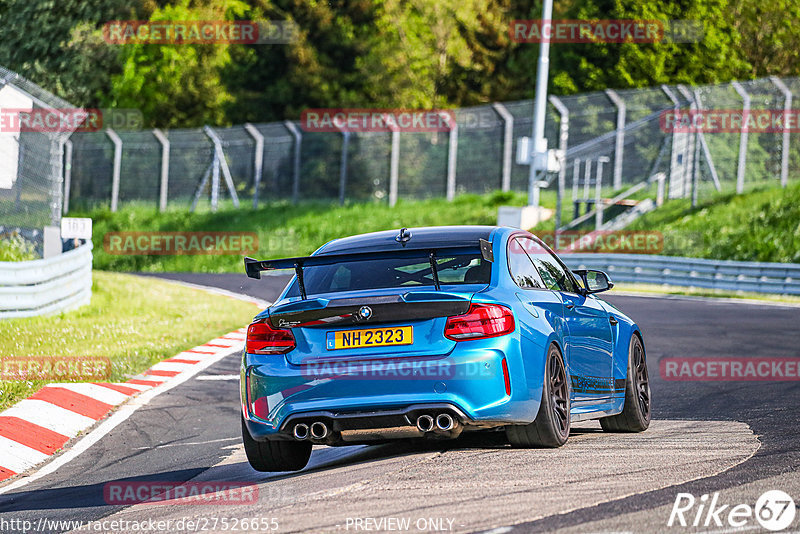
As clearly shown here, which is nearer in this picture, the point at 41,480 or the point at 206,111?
the point at 41,480

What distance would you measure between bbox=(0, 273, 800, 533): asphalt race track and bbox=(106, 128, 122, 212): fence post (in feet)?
98.9

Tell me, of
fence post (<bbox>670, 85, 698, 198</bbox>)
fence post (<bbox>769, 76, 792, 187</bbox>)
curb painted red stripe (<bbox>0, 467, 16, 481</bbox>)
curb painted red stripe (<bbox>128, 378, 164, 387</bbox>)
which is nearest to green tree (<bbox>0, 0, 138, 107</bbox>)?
fence post (<bbox>670, 85, 698, 198</bbox>)

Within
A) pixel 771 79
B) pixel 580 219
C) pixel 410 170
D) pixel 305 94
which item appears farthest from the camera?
pixel 305 94

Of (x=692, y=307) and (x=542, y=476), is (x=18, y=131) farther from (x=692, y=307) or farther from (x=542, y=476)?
(x=542, y=476)

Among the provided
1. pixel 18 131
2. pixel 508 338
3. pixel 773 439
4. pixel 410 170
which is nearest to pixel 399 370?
pixel 508 338

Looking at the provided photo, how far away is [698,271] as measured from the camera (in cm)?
2730

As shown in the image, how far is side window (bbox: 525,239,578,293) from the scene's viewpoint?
850 centimetres

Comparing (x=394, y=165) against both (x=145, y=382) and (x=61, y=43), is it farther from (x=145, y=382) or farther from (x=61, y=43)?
(x=145, y=382)

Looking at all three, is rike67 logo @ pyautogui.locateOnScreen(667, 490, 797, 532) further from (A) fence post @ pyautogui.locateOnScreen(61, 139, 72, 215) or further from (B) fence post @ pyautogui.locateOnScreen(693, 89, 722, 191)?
(A) fence post @ pyautogui.locateOnScreen(61, 139, 72, 215)

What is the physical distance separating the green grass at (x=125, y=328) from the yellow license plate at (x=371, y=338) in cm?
462

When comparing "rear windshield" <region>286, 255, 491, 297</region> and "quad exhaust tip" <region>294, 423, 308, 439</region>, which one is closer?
"quad exhaust tip" <region>294, 423, 308, 439</region>

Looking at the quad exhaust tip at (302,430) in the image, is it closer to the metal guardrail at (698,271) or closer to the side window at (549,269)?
the side window at (549,269)

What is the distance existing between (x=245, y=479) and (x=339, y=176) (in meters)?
32.4

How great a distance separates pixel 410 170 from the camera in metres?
38.5
